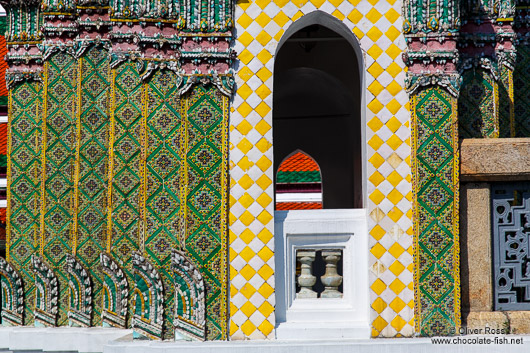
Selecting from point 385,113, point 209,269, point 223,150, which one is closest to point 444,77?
point 385,113

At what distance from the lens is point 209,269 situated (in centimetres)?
904

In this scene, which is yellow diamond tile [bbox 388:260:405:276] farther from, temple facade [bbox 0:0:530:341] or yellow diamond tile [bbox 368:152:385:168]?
yellow diamond tile [bbox 368:152:385:168]

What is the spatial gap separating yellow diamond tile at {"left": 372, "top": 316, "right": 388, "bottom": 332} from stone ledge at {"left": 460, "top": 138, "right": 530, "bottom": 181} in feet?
5.21

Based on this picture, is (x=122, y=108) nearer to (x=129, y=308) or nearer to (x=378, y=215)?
(x=129, y=308)

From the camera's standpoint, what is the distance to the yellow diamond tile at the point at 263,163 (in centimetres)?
913

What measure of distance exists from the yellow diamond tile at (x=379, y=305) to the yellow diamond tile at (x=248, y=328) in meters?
1.18

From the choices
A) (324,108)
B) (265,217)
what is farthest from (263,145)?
(324,108)

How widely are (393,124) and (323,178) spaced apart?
653cm

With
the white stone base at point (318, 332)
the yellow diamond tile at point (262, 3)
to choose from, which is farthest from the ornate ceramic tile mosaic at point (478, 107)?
the white stone base at point (318, 332)

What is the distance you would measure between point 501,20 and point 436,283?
305 centimetres

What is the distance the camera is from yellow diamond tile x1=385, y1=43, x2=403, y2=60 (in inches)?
364

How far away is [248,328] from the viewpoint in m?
9.02

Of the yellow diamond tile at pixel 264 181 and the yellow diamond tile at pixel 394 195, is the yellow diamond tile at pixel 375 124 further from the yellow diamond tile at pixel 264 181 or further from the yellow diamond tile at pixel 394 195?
the yellow diamond tile at pixel 264 181

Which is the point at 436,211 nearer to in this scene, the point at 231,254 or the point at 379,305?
the point at 379,305
